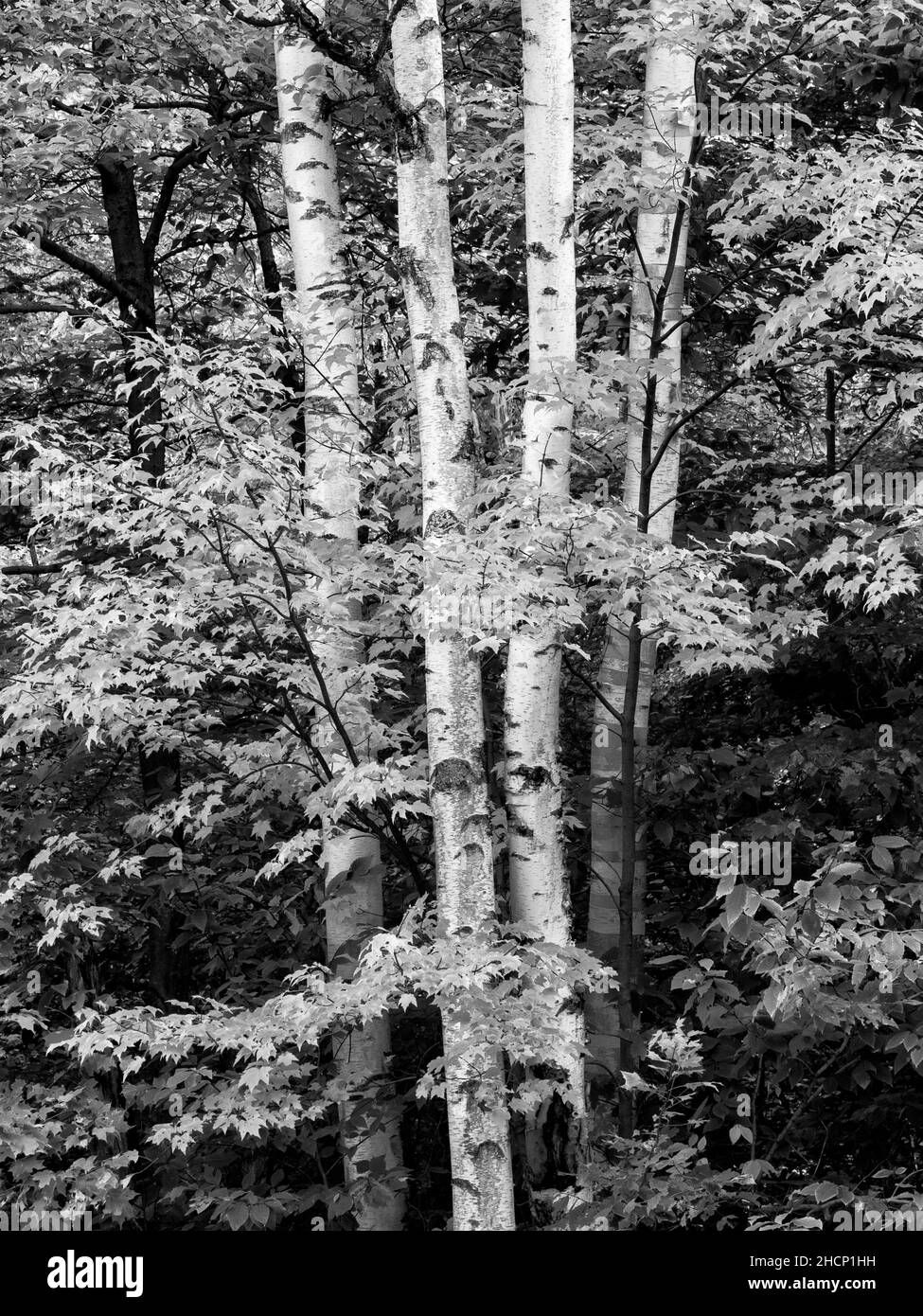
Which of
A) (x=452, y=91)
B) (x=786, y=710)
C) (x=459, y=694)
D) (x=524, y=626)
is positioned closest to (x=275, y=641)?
(x=459, y=694)

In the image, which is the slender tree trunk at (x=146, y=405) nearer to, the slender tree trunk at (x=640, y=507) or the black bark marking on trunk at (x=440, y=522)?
the black bark marking on trunk at (x=440, y=522)

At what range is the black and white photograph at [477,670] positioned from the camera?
160 inches

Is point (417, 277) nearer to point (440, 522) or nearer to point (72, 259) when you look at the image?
point (440, 522)

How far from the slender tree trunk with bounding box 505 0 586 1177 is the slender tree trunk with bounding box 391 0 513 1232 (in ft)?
1.10

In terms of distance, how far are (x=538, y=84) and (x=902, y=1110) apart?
4436 millimetres

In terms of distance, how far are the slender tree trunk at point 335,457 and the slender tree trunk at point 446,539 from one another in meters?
0.51

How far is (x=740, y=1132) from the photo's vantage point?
431cm

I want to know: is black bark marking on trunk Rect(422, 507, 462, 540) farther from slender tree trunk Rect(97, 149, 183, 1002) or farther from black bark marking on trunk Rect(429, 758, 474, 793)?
slender tree trunk Rect(97, 149, 183, 1002)

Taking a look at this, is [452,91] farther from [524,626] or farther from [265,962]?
[265,962]

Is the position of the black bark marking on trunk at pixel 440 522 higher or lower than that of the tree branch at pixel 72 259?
lower

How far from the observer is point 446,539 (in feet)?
13.0

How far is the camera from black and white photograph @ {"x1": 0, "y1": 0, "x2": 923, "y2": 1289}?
160 inches

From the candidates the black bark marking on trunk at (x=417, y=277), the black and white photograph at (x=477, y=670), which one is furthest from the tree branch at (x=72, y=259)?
the black bark marking on trunk at (x=417, y=277)

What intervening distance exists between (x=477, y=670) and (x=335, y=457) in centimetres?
128
